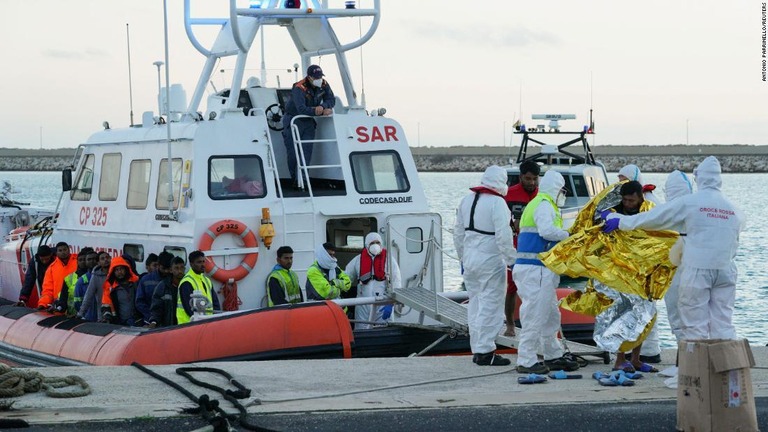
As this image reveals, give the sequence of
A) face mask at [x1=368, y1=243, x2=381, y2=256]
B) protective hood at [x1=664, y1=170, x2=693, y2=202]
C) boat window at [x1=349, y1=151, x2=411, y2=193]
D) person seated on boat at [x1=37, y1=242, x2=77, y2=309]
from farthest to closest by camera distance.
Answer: person seated on boat at [x1=37, y1=242, x2=77, y2=309] < boat window at [x1=349, y1=151, x2=411, y2=193] < face mask at [x1=368, y1=243, x2=381, y2=256] < protective hood at [x1=664, y1=170, x2=693, y2=202]

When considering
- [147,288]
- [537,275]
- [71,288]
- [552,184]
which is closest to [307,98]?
[147,288]

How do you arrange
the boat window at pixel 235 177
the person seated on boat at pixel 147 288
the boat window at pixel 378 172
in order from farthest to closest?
the boat window at pixel 378 172 < the boat window at pixel 235 177 < the person seated on boat at pixel 147 288

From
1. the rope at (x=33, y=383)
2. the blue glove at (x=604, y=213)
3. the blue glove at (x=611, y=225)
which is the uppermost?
the blue glove at (x=604, y=213)

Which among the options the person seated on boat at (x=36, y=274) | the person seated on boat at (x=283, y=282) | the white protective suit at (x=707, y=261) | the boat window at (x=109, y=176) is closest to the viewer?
the white protective suit at (x=707, y=261)

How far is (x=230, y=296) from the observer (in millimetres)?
11117

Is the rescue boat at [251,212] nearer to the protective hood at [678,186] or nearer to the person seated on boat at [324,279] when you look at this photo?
the person seated on boat at [324,279]

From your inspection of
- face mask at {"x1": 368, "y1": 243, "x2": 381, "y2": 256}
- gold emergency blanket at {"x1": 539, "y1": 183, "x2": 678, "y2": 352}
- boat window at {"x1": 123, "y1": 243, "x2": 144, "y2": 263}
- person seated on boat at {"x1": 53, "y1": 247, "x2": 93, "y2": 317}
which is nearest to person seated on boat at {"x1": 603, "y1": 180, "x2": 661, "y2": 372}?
Answer: gold emergency blanket at {"x1": 539, "y1": 183, "x2": 678, "y2": 352}

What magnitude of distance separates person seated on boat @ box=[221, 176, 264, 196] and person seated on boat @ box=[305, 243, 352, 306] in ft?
3.05

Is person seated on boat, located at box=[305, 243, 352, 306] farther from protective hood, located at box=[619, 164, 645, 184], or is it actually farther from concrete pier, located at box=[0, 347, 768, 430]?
protective hood, located at box=[619, 164, 645, 184]

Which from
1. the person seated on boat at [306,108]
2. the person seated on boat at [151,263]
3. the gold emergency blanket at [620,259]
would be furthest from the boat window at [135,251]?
the gold emergency blanket at [620,259]

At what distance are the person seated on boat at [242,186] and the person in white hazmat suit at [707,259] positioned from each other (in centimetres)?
496

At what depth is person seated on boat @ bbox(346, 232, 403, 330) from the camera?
11.3 m

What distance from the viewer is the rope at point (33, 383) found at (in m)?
7.07

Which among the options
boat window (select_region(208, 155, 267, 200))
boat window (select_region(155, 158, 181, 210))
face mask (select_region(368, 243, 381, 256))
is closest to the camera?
face mask (select_region(368, 243, 381, 256))
